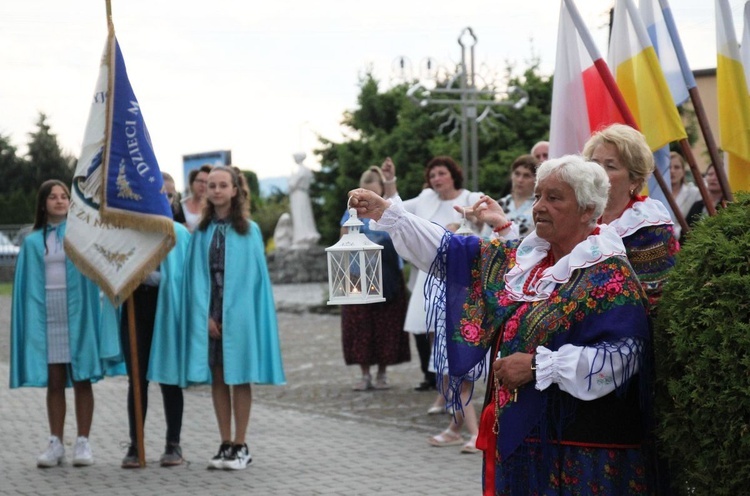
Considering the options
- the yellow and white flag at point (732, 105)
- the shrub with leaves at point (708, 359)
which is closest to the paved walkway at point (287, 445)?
the yellow and white flag at point (732, 105)

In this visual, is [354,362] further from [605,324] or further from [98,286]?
[605,324]

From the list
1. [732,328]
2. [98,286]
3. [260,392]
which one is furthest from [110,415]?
[732,328]

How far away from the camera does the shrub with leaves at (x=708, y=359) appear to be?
11.0ft

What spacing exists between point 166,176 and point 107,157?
78.8 inches

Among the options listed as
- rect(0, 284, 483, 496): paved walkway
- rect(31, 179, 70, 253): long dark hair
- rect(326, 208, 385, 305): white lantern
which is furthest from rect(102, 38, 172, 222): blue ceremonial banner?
rect(326, 208, 385, 305): white lantern

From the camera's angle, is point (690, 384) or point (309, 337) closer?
point (690, 384)

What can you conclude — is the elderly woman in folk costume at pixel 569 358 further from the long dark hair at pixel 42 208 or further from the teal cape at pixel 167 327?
the long dark hair at pixel 42 208

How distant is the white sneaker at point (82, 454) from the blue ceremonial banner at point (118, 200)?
104cm

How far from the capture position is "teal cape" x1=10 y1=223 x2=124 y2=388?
769cm

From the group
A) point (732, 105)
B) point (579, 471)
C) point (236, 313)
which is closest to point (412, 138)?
point (236, 313)

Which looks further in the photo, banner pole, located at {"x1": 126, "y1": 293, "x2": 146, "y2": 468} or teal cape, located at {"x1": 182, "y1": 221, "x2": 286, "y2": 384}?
banner pole, located at {"x1": 126, "y1": 293, "x2": 146, "y2": 468}

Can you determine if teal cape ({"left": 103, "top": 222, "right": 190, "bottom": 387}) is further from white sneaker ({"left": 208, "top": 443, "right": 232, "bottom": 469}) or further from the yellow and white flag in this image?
the yellow and white flag

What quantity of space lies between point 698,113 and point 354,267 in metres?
1.82

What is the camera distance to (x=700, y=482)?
3523mm
